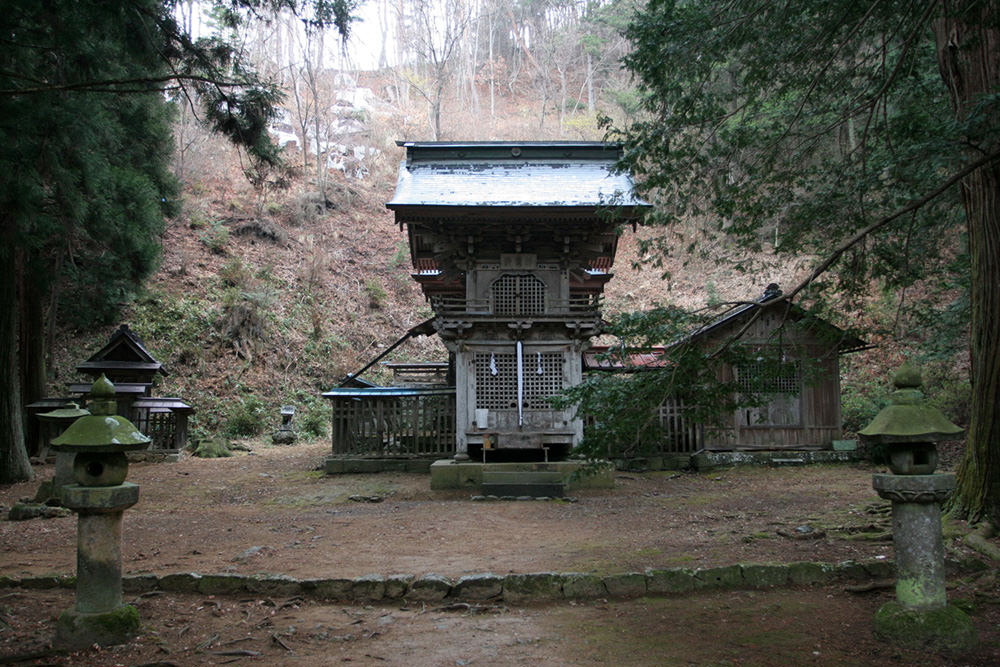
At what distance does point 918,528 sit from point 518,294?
947cm

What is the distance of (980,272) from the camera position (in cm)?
662

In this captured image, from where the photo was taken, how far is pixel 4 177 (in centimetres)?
789

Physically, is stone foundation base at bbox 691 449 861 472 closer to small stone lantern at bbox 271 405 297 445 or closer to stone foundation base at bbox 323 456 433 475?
stone foundation base at bbox 323 456 433 475

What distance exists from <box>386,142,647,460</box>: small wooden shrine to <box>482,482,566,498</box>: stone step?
124 cm

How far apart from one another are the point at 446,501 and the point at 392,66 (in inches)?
1497

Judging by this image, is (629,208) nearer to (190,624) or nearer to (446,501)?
(446,501)

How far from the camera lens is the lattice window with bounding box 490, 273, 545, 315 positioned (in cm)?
1308

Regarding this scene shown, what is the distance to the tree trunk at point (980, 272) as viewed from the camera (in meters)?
6.23

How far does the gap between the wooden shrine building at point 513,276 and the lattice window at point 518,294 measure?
2 cm

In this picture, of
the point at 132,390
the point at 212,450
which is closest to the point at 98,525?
the point at 132,390

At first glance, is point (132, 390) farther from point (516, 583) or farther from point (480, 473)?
point (516, 583)

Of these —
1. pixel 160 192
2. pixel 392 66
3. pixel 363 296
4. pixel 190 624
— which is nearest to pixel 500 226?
pixel 190 624

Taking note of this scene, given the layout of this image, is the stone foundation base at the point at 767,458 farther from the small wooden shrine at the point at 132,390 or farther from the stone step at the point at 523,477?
the small wooden shrine at the point at 132,390

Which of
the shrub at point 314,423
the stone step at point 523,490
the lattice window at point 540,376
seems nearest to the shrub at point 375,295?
the shrub at point 314,423
